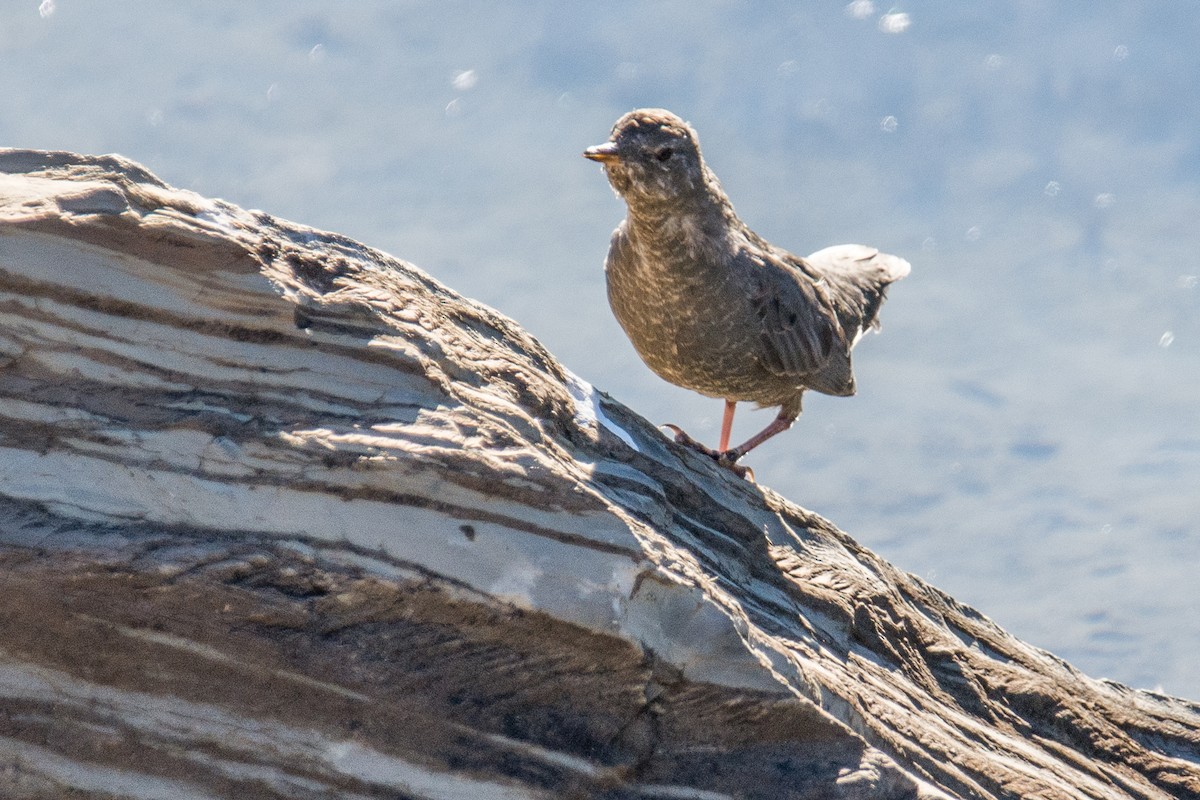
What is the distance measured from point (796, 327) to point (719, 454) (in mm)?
881

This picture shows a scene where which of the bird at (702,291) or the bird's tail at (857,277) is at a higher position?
the bird's tail at (857,277)

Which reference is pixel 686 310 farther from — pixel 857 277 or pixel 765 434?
pixel 857 277

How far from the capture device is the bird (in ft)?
17.1

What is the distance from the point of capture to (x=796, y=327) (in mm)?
5762

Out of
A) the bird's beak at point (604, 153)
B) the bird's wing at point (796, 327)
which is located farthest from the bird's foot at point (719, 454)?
the bird's beak at point (604, 153)

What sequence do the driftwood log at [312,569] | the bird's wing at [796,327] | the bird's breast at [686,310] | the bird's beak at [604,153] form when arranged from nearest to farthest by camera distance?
1. the driftwood log at [312,569]
2. the bird's beak at [604,153]
3. the bird's breast at [686,310]
4. the bird's wing at [796,327]

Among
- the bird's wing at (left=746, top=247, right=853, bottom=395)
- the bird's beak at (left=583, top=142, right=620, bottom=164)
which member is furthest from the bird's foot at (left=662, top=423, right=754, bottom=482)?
the bird's beak at (left=583, top=142, right=620, bottom=164)

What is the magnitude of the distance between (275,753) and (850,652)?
→ 2175 millimetres

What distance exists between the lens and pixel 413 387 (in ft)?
12.0

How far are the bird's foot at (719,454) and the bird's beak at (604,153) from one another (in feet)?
3.96

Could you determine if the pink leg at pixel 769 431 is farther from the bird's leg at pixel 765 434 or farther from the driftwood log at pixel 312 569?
the driftwood log at pixel 312 569

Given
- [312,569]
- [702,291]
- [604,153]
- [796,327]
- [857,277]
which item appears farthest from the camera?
[857,277]

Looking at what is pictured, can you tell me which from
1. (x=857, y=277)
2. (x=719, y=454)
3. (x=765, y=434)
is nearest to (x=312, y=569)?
(x=719, y=454)

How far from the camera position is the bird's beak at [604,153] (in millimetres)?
5012
